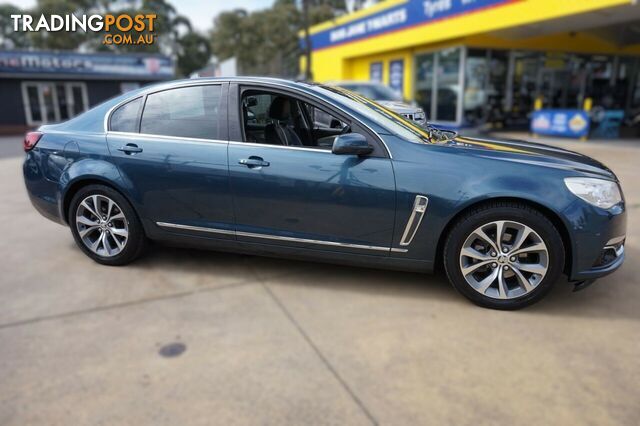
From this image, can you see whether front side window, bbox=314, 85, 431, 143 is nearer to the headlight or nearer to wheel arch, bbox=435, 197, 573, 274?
wheel arch, bbox=435, 197, 573, 274

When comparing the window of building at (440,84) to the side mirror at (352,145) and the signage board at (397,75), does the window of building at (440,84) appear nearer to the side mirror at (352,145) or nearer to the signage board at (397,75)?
the signage board at (397,75)

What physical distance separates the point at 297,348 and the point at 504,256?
4.94ft

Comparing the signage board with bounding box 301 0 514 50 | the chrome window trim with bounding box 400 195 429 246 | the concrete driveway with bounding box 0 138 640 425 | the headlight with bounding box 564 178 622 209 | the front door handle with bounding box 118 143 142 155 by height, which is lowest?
the concrete driveway with bounding box 0 138 640 425

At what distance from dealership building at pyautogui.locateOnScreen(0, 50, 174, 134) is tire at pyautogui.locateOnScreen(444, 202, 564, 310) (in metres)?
26.0

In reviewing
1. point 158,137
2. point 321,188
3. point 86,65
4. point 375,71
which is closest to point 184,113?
point 158,137

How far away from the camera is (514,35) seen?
15164 mm

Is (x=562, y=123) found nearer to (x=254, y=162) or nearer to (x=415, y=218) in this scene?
(x=415, y=218)

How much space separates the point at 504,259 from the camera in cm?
324

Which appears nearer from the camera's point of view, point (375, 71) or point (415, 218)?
point (415, 218)

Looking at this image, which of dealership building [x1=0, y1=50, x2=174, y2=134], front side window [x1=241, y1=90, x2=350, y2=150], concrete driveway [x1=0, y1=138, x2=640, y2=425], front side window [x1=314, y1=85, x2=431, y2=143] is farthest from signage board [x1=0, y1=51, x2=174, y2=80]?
front side window [x1=314, y1=85, x2=431, y2=143]

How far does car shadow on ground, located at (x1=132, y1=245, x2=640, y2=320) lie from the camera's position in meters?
3.38

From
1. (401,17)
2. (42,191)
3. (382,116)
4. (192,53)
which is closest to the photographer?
(382,116)

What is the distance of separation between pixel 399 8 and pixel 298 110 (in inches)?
618

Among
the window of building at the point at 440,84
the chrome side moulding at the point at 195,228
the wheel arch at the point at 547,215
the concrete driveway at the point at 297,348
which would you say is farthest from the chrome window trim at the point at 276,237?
the window of building at the point at 440,84
